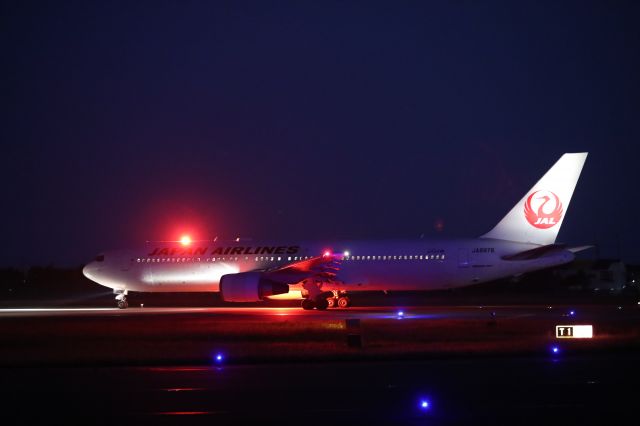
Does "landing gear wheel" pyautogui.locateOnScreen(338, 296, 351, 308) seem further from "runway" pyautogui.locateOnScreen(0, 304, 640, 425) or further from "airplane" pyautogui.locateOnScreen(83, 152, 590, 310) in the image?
"runway" pyautogui.locateOnScreen(0, 304, 640, 425)

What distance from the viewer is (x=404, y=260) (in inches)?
1428

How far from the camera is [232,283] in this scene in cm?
3388

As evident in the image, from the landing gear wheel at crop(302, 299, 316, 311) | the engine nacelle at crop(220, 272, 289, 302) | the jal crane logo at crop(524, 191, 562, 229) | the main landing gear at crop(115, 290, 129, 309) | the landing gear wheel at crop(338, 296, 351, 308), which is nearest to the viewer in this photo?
the engine nacelle at crop(220, 272, 289, 302)

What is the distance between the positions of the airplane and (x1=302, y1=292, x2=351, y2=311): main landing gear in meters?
0.04

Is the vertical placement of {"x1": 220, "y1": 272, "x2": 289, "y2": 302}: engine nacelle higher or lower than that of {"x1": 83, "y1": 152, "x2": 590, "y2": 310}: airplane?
lower

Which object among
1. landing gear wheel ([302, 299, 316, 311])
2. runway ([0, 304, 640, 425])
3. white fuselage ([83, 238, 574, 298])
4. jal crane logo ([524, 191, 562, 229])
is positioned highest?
jal crane logo ([524, 191, 562, 229])

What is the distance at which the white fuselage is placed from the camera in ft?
116

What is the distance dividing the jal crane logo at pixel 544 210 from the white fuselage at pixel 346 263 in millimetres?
1252

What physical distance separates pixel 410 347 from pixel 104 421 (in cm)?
1011

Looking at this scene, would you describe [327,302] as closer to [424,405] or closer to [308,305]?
[308,305]

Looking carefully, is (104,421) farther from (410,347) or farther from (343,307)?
(343,307)

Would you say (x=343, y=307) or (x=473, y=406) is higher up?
(x=343, y=307)

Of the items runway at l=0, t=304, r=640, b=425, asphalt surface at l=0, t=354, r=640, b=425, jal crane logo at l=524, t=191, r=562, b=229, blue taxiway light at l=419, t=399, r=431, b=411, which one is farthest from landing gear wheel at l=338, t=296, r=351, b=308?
blue taxiway light at l=419, t=399, r=431, b=411

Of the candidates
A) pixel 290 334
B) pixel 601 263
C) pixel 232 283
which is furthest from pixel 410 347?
pixel 601 263
